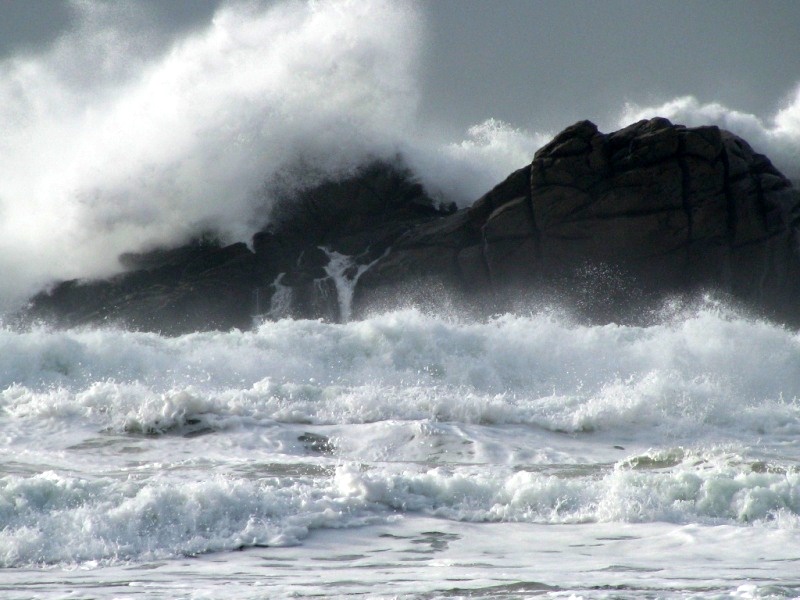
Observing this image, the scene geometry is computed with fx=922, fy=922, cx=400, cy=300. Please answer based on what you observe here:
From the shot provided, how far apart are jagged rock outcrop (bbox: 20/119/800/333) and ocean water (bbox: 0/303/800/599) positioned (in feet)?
18.3

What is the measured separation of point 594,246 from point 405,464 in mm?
14824

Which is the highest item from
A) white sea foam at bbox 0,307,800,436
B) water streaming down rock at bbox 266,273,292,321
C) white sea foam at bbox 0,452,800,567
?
water streaming down rock at bbox 266,273,292,321

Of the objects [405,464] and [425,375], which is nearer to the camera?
[405,464]

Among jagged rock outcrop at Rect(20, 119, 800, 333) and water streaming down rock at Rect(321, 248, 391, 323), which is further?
water streaming down rock at Rect(321, 248, 391, 323)

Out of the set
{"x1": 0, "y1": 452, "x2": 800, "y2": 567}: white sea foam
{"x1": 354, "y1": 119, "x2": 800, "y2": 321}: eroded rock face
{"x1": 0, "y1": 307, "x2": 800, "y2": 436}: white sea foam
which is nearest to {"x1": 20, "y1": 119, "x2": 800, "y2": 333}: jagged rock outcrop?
{"x1": 354, "y1": 119, "x2": 800, "y2": 321}: eroded rock face

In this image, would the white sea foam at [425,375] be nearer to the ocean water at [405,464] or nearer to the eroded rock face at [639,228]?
the ocean water at [405,464]

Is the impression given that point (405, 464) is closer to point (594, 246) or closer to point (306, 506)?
point (306, 506)

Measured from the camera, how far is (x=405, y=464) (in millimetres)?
10430

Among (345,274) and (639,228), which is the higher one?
(639,228)

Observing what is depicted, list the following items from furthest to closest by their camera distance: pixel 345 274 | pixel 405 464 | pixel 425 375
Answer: pixel 345 274 → pixel 425 375 → pixel 405 464

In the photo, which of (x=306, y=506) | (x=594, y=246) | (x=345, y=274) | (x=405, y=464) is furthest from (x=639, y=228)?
(x=306, y=506)

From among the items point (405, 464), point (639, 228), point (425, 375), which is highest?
point (639, 228)

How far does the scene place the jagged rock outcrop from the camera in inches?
938

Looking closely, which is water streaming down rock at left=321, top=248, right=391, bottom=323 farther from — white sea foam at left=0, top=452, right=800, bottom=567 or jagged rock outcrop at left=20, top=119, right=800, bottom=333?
white sea foam at left=0, top=452, right=800, bottom=567
